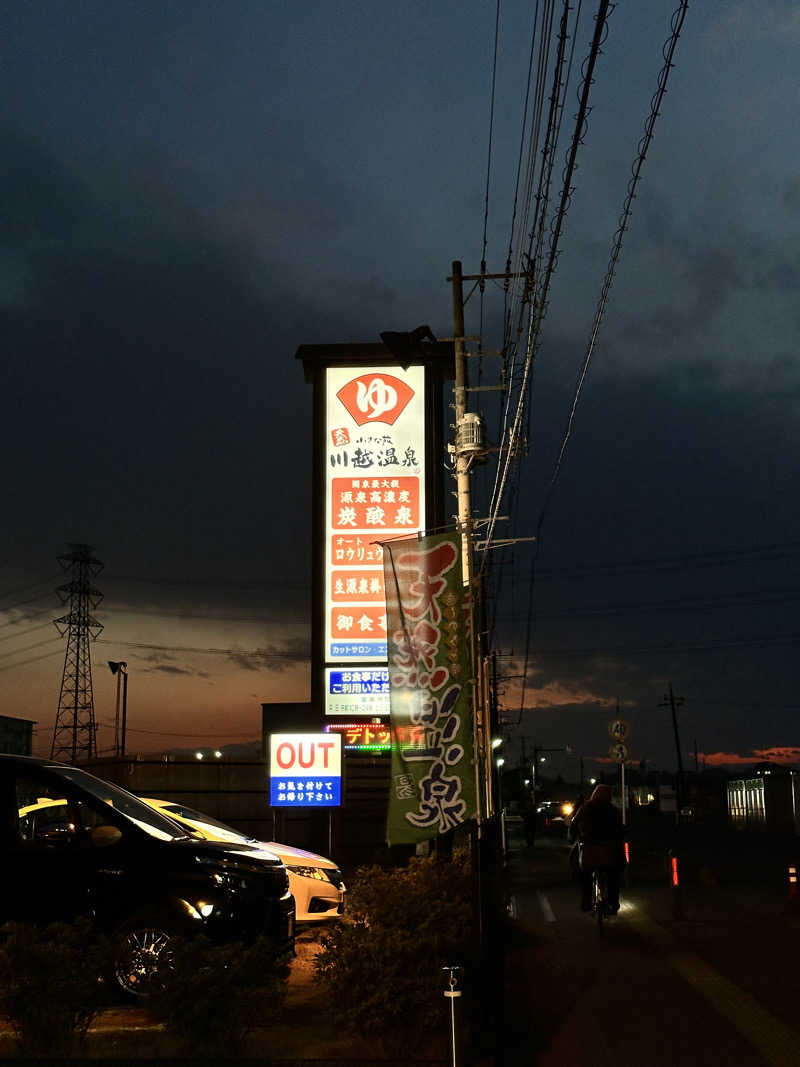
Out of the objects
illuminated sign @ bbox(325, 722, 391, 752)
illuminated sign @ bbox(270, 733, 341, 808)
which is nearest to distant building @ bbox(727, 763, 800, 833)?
illuminated sign @ bbox(325, 722, 391, 752)

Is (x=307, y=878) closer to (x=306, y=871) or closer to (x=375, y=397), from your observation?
(x=306, y=871)

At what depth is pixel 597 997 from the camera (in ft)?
32.0

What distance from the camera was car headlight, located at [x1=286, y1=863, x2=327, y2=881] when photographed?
13445 mm

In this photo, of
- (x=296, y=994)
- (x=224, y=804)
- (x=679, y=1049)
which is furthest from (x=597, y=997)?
(x=224, y=804)

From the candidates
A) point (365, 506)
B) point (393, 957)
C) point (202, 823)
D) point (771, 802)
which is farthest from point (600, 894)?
point (771, 802)

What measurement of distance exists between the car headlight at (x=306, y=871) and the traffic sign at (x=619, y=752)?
10475 millimetres

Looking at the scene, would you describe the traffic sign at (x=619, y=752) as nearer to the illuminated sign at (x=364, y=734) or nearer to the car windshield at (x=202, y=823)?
the illuminated sign at (x=364, y=734)

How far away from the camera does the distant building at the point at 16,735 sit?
6211 centimetres

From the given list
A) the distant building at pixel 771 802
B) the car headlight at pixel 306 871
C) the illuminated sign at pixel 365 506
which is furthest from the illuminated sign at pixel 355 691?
the distant building at pixel 771 802

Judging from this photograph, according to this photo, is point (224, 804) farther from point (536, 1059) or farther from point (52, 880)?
point (536, 1059)

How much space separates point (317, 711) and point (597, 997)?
11.8 metres

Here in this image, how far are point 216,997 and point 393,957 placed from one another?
4.03 ft

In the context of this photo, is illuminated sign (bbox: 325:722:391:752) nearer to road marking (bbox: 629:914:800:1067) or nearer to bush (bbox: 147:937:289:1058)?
road marking (bbox: 629:914:800:1067)

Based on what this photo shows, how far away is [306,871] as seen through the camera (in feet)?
44.4
